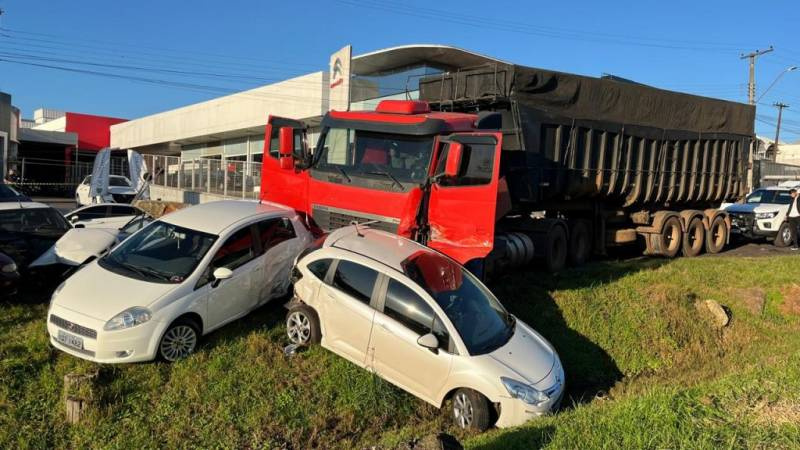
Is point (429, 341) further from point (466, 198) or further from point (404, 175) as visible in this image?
point (404, 175)

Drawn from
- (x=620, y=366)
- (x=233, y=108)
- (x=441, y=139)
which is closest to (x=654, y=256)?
(x=620, y=366)

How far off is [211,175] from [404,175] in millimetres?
16498

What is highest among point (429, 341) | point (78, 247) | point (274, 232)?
point (274, 232)

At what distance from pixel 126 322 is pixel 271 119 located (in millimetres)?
4353

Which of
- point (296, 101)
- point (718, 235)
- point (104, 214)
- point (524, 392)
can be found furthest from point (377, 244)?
point (296, 101)

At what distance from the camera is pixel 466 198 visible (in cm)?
775

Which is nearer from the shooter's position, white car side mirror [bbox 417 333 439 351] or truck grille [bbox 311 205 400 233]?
white car side mirror [bbox 417 333 439 351]

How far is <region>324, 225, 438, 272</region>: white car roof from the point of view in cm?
680

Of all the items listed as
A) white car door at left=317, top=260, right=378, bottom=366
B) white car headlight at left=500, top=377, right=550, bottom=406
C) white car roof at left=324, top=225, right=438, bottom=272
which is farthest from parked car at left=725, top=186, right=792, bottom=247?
white car door at left=317, top=260, right=378, bottom=366

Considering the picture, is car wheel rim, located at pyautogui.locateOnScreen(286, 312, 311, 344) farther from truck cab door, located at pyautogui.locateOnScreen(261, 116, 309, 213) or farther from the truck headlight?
the truck headlight

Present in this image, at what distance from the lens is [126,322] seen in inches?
239

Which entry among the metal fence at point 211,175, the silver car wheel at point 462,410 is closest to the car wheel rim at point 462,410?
the silver car wheel at point 462,410

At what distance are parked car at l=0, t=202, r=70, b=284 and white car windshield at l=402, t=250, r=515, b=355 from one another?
555cm

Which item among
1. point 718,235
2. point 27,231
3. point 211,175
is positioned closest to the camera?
point 27,231
